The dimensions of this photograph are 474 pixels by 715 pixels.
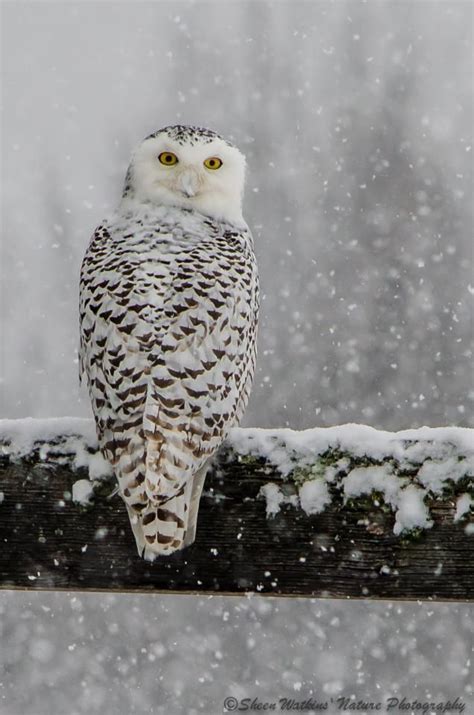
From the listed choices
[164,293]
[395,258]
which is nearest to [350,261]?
[395,258]

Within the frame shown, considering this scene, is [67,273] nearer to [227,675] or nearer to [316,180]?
[316,180]

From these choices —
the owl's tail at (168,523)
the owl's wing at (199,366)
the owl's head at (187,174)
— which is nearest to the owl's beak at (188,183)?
the owl's head at (187,174)

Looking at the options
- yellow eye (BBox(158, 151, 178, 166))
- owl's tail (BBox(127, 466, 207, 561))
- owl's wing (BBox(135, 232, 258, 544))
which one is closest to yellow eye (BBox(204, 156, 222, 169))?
yellow eye (BBox(158, 151, 178, 166))

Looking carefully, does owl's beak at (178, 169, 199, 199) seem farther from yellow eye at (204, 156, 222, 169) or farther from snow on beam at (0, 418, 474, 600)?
snow on beam at (0, 418, 474, 600)

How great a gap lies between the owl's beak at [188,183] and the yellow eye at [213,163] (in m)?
0.08

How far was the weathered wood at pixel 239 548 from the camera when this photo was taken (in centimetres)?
196

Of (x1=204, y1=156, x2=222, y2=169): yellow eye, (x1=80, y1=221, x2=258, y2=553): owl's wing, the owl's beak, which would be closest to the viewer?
(x1=80, y1=221, x2=258, y2=553): owl's wing

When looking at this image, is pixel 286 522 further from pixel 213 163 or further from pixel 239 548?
pixel 213 163

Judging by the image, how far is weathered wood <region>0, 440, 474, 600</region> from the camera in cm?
196

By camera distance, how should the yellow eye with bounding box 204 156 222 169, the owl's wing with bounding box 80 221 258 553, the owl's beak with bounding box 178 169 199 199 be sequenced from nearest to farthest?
the owl's wing with bounding box 80 221 258 553 → the owl's beak with bounding box 178 169 199 199 → the yellow eye with bounding box 204 156 222 169

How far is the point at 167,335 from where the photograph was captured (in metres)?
2.43

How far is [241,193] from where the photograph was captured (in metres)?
3.46

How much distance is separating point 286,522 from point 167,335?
63 cm

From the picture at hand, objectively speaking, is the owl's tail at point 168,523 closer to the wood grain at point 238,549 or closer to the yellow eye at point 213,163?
the wood grain at point 238,549
